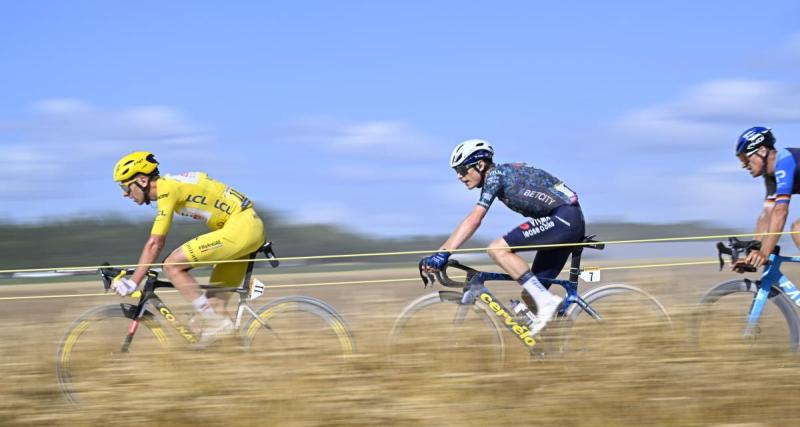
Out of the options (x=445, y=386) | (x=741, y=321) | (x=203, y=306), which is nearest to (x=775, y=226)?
(x=741, y=321)

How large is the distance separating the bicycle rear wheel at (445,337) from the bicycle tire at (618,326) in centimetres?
45

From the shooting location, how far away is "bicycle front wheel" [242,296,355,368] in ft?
21.1

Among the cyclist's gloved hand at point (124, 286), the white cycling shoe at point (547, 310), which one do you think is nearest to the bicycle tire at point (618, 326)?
the white cycling shoe at point (547, 310)

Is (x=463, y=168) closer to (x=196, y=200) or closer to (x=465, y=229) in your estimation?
(x=465, y=229)

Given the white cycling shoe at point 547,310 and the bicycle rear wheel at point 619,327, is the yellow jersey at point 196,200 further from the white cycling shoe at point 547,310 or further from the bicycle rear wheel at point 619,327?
the bicycle rear wheel at point 619,327

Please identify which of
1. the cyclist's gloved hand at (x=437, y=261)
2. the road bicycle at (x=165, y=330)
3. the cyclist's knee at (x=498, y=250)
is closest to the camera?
the road bicycle at (x=165, y=330)

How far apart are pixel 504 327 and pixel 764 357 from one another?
5.45ft

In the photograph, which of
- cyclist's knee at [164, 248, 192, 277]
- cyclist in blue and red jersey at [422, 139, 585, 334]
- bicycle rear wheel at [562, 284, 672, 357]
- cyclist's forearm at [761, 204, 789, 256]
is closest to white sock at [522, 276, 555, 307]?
cyclist in blue and red jersey at [422, 139, 585, 334]

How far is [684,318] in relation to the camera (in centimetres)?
672

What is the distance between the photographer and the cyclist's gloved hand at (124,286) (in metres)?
7.29

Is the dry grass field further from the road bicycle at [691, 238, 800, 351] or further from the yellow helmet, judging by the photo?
the yellow helmet

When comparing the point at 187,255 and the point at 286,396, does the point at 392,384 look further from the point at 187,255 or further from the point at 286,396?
the point at 187,255

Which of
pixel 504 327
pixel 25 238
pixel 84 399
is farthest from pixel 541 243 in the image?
pixel 25 238

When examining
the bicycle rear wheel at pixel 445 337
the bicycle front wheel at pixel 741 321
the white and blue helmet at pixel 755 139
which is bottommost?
the bicycle rear wheel at pixel 445 337
